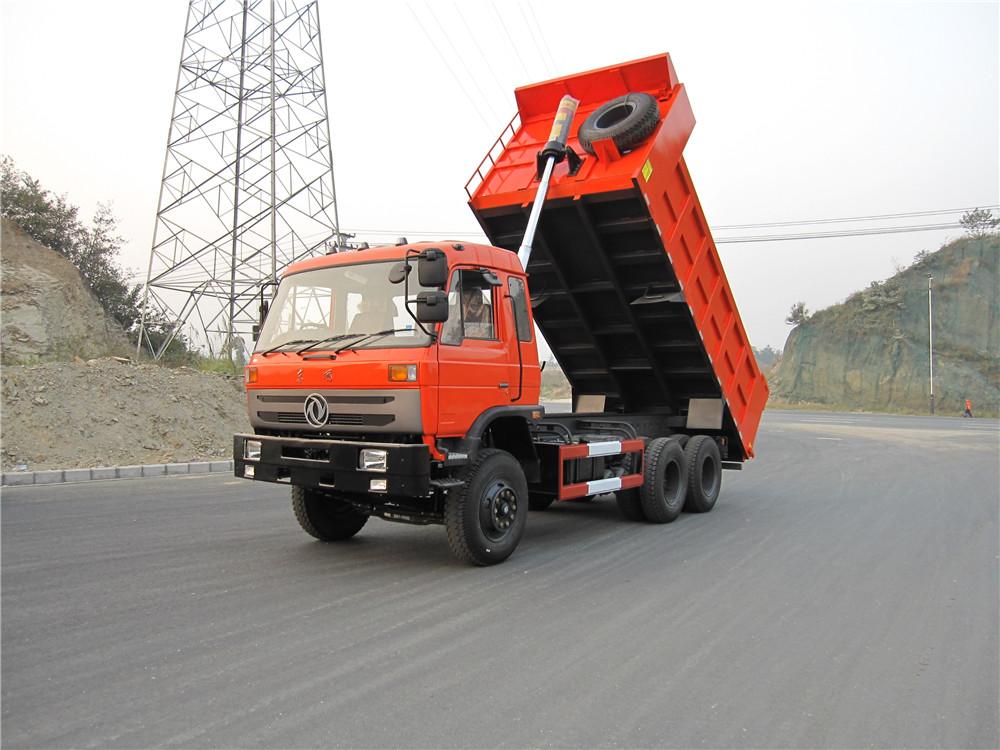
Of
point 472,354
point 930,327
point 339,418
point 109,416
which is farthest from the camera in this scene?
point 930,327

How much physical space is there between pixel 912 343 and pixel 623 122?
48.9m

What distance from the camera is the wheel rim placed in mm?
6246

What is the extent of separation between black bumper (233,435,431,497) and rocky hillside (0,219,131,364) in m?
11.8

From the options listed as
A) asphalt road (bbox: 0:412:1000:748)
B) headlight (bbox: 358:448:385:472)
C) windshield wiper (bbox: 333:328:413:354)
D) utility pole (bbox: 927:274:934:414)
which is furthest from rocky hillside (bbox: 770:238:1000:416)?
headlight (bbox: 358:448:385:472)

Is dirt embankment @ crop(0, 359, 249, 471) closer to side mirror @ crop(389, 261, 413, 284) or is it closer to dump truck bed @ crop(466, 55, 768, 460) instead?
dump truck bed @ crop(466, 55, 768, 460)

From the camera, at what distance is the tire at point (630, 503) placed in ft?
28.3

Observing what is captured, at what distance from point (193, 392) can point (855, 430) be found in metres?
21.2

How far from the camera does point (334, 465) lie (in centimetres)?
584

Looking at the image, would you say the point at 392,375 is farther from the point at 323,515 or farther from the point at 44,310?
the point at 44,310

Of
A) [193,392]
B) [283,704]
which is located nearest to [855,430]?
[193,392]

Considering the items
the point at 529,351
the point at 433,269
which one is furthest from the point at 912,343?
the point at 433,269

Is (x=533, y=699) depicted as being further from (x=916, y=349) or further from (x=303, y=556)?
(x=916, y=349)

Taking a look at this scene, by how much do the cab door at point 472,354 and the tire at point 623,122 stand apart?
8.36 feet

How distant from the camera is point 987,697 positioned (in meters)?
3.73
